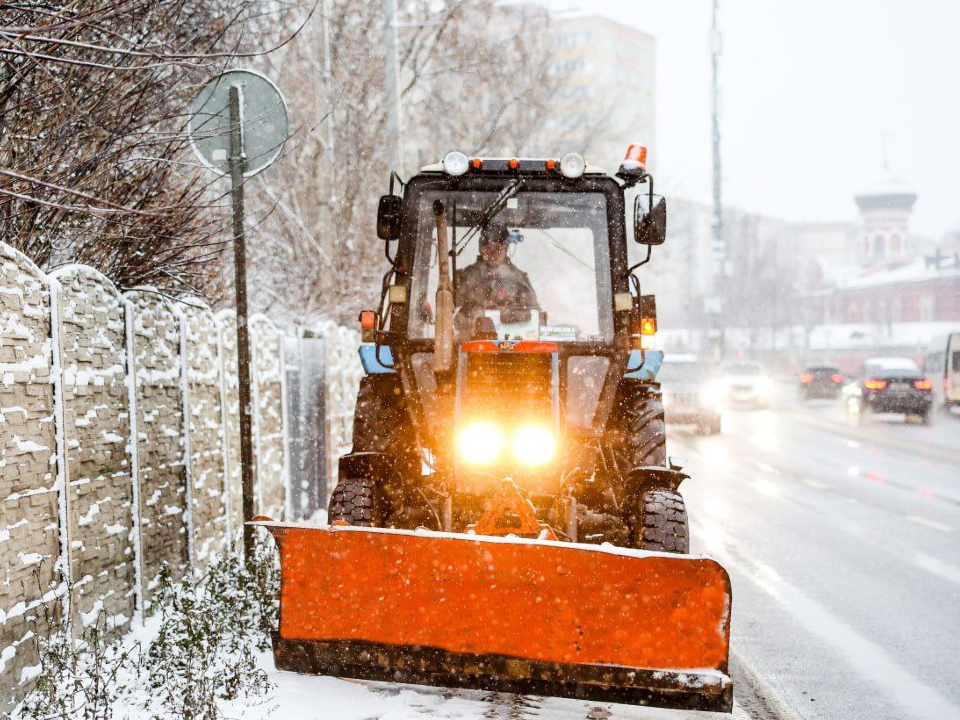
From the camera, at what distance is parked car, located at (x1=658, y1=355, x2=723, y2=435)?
2519 centimetres

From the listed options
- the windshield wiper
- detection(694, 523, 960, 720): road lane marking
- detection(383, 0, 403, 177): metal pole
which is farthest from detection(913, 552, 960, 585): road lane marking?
detection(383, 0, 403, 177): metal pole

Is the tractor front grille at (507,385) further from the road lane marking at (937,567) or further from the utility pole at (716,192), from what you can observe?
the utility pole at (716,192)

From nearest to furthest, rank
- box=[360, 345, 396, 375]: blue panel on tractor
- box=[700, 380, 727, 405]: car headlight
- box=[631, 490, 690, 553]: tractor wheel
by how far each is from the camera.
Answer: box=[631, 490, 690, 553]: tractor wheel → box=[360, 345, 396, 375]: blue panel on tractor → box=[700, 380, 727, 405]: car headlight

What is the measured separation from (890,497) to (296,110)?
12.2 metres

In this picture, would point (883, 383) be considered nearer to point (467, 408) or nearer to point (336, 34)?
point (336, 34)

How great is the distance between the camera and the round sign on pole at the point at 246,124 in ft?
21.8

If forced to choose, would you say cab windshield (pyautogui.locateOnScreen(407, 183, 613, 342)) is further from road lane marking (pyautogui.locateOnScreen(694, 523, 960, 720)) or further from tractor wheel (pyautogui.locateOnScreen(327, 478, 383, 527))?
road lane marking (pyautogui.locateOnScreen(694, 523, 960, 720))

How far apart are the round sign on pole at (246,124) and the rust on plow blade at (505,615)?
8.53 ft

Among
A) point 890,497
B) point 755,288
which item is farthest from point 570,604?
point 755,288

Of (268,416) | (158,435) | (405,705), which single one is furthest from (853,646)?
(268,416)

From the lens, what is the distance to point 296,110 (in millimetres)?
20188

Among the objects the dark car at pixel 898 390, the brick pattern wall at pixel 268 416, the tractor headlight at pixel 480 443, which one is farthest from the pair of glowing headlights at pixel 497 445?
the dark car at pixel 898 390

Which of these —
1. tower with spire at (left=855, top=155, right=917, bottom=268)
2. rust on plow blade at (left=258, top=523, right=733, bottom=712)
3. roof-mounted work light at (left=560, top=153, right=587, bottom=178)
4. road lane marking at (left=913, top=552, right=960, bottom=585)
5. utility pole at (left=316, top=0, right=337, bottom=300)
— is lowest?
road lane marking at (left=913, top=552, right=960, bottom=585)

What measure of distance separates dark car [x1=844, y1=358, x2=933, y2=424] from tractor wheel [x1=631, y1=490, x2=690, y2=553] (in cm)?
2604
